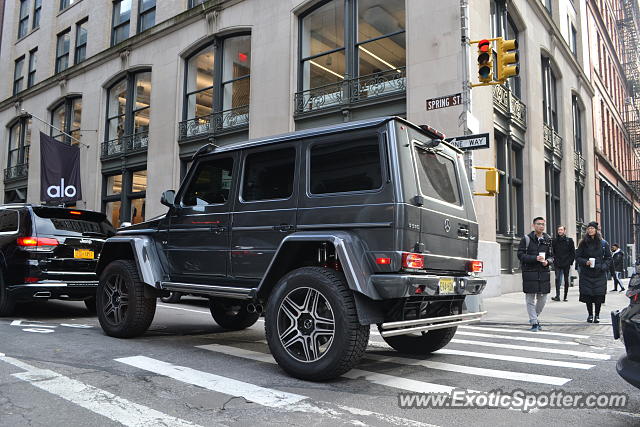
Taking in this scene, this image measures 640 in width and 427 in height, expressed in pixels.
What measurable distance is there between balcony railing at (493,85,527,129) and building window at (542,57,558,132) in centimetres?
356

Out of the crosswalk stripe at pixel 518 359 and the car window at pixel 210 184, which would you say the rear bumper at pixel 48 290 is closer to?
the car window at pixel 210 184

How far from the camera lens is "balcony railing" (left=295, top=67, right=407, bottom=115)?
571 inches

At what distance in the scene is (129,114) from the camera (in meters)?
22.3

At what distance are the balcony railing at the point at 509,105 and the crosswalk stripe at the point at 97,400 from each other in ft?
45.4

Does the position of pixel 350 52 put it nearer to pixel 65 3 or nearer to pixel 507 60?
pixel 507 60

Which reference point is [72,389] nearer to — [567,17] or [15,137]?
[567,17]

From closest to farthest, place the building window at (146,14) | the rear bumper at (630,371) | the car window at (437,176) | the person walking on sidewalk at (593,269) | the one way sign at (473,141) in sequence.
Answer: the rear bumper at (630,371), the car window at (437,176), the person walking on sidewalk at (593,269), the one way sign at (473,141), the building window at (146,14)

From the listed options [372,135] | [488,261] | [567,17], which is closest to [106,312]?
[372,135]

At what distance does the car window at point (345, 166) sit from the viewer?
4.73 m

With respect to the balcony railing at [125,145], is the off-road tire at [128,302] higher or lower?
lower

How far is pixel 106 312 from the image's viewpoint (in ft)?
22.0

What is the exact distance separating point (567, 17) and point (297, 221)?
24917mm

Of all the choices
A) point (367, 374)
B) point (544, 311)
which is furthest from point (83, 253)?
point (544, 311)

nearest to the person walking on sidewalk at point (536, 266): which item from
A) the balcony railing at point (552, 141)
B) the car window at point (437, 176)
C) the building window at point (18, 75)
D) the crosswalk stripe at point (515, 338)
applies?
the crosswalk stripe at point (515, 338)
